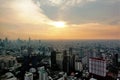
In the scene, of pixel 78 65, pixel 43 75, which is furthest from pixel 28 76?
pixel 78 65

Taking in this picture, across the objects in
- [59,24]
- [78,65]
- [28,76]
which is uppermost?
[59,24]

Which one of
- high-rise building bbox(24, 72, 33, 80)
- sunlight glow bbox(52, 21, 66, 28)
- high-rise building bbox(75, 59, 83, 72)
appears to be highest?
sunlight glow bbox(52, 21, 66, 28)

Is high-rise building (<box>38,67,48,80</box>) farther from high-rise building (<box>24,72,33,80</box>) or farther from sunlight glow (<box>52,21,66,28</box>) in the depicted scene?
sunlight glow (<box>52,21,66,28</box>)

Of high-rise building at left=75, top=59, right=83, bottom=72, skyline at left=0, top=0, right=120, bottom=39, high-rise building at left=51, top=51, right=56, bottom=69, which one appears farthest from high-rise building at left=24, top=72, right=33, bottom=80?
high-rise building at left=75, top=59, right=83, bottom=72

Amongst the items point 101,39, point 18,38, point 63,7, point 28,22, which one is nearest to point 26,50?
point 18,38

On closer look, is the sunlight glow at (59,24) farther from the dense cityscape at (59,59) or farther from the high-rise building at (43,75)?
the high-rise building at (43,75)

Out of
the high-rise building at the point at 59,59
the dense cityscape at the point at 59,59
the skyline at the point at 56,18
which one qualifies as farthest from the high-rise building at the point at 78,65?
the skyline at the point at 56,18

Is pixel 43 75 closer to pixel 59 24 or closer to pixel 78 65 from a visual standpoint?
pixel 78 65
